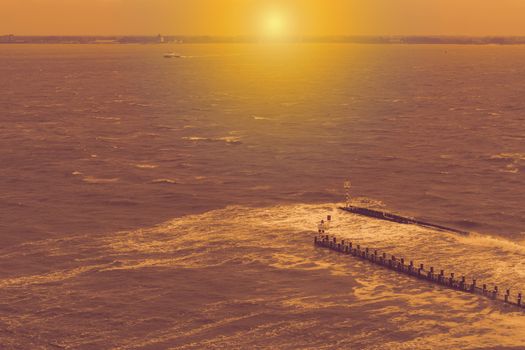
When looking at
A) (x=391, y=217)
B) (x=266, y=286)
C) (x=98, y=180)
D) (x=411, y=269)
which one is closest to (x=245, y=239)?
(x=266, y=286)

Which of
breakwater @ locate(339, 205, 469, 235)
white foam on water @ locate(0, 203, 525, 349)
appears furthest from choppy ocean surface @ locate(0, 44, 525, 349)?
breakwater @ locate(339, 205, 469, 235)

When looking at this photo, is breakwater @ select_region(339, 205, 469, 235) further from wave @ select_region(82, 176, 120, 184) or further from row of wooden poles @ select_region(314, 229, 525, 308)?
wave @ select_region(82, 176, 120, 184)

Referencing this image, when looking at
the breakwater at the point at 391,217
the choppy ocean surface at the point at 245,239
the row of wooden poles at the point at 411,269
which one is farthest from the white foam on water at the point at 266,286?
the breakwater at the point at 391,217

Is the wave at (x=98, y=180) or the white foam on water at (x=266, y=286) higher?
the wave at (x=98, y=180)

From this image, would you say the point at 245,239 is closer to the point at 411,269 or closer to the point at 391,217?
the point at 391,217

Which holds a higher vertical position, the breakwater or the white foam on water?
the breakwater

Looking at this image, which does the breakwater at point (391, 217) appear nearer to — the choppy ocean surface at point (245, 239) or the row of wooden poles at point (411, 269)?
the choppy ocean surface at point (245, 239)

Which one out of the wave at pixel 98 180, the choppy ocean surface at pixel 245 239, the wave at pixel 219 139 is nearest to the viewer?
the choppy ocean surface at pixel 245 239

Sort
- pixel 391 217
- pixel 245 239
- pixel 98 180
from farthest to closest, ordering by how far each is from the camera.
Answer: pixel 98 180 < pixel 391 217 < pixel 245 239
